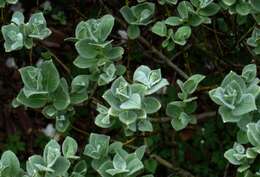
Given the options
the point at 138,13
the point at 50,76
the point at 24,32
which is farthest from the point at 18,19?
the point at 138,13

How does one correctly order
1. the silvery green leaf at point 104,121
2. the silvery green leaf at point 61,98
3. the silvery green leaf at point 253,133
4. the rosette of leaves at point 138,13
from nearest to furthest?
the silvery green leaf at point 253,133 < the silvery green leaf at point 104,121 < the silvery green leaf at point 61,98 < the rosette of leaves at point 138,13

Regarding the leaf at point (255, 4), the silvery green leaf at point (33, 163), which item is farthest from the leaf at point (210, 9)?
the silvery green leaf at point (33, 163)

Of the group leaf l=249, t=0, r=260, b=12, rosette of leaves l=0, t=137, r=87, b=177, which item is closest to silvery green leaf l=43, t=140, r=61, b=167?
rosette of leaves l=0, t=137, r=87, b=177

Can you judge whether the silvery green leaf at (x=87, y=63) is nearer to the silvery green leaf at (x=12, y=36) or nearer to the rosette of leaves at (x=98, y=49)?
the rosette of leaves at (x=98, y=49)

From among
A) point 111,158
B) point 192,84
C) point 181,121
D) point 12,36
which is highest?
point 12,36

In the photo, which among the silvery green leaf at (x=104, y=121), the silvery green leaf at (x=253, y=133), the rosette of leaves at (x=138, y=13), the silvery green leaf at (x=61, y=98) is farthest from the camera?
the rosette of leaves at (x=138, y=13)

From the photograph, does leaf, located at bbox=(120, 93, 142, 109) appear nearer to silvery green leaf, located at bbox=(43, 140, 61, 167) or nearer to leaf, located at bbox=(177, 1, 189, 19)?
silvery green leaf, located at bbox=(43, 140, 61, 167)

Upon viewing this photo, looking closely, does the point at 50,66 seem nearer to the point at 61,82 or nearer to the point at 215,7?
the point at 61,82

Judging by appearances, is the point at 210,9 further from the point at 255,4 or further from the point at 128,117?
the point at 128,117
